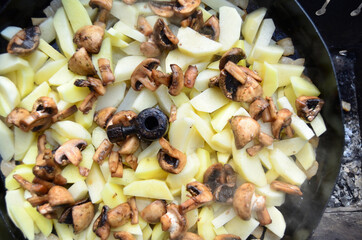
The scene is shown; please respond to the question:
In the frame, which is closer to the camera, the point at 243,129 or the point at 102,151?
the point at 243,129

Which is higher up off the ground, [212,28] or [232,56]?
[212,28]

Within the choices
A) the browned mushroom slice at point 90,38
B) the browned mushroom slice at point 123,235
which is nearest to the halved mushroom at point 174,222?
the browned mushroom slice at point 123,235

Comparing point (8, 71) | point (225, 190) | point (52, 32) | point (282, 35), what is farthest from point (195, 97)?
point (8, 71)

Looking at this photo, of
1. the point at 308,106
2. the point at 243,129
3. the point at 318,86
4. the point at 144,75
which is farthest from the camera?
the point at 318,86

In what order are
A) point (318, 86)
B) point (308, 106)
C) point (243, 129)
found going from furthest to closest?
point (318, 86) → point (308, 106) → point (243, 129)

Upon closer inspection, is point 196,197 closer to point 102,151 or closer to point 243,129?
point 243,129

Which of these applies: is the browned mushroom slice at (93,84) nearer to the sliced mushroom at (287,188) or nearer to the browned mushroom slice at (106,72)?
the browned mushroom slice at (106,72)

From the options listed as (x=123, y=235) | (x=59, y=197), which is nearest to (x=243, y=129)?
(x=123, y=235)
